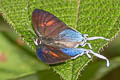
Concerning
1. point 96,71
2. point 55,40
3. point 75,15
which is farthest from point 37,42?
point 96,71

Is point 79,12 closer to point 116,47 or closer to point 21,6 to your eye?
point 21,6

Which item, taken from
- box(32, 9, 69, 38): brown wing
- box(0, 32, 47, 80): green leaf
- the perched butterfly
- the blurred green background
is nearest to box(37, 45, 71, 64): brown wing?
the perched butterfly

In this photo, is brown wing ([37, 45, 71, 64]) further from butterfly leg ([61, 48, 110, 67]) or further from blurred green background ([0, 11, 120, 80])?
blurred green background ([0, 11, 120, 80])

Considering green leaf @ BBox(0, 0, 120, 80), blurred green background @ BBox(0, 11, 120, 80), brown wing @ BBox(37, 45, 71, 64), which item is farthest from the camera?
blurred green background @ BBox(0, 11, 120, 80)

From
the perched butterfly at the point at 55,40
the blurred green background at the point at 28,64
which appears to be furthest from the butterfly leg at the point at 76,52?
the blurred green background at the point at 28,64

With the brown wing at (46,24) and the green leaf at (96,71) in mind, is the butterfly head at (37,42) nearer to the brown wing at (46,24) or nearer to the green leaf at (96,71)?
the brown wing at (46,24)

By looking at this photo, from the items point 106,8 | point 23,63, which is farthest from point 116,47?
point 106,8
